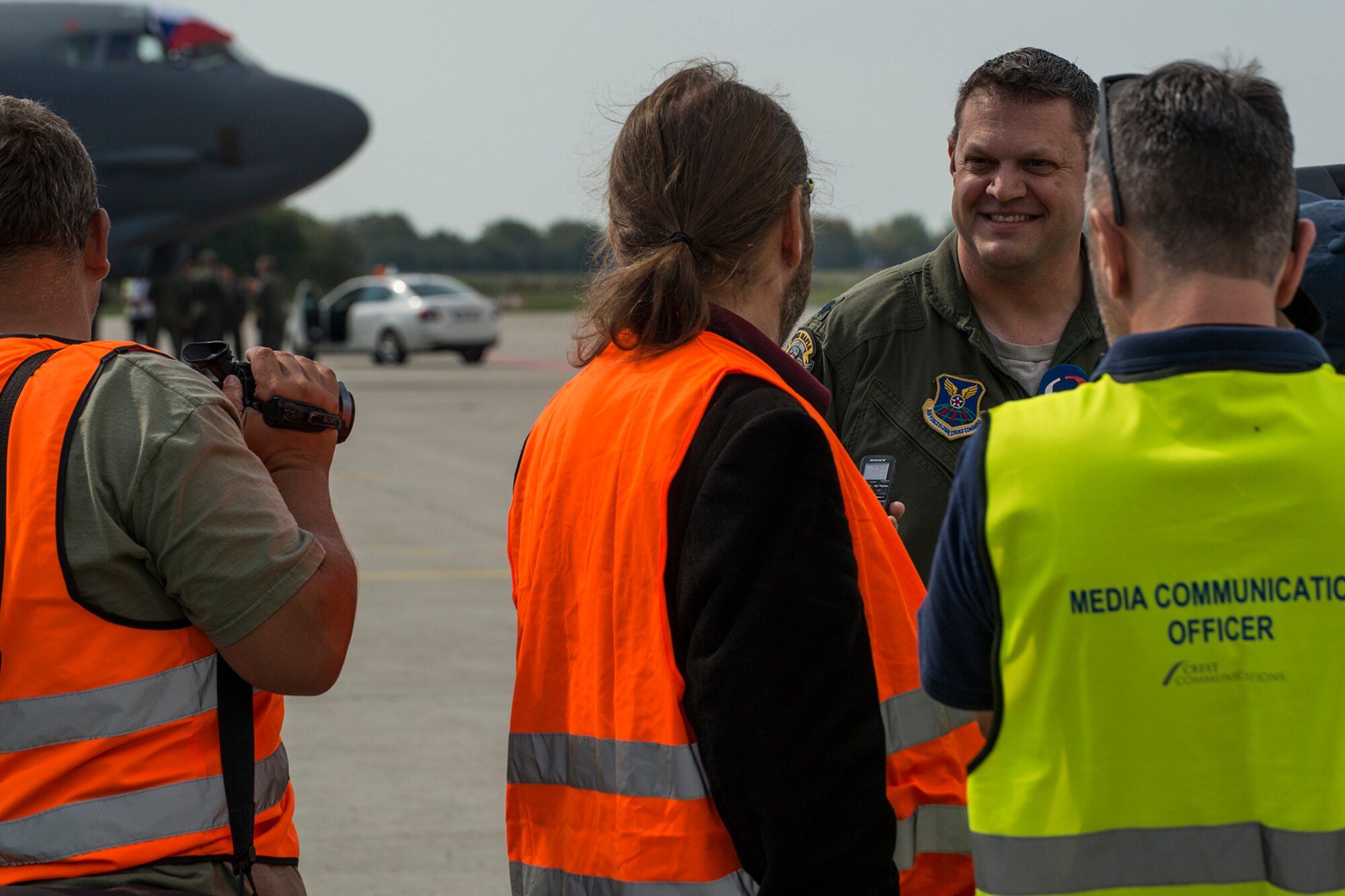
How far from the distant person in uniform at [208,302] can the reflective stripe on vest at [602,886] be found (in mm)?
22960

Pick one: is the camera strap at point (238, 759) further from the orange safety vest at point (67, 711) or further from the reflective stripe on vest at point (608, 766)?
the reflective stripe on vest at point (608, 766)

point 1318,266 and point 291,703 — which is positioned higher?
point 1318,266

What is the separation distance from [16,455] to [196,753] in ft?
1.53

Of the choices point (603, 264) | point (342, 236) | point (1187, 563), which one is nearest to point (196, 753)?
point (603, 264)

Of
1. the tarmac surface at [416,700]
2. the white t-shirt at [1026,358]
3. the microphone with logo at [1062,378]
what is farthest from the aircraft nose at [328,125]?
the microphone with logo at [1062,378]

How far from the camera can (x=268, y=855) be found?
2.01m

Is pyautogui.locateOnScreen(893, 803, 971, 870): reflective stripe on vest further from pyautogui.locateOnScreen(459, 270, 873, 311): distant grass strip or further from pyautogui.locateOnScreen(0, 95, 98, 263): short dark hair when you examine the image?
pyautogui.locateOnScreen(459, 270, 873, 311): distant grass strip

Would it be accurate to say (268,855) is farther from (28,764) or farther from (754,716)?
(754,716)

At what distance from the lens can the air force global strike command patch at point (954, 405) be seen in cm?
297

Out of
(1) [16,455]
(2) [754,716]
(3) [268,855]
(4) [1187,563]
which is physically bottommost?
(3) [268,855]

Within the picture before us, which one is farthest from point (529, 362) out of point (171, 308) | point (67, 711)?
point (67, 711)

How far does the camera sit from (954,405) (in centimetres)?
301

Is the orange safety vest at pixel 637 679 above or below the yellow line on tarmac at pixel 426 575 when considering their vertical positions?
above

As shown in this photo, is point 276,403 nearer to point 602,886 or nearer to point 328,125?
point 602,886
